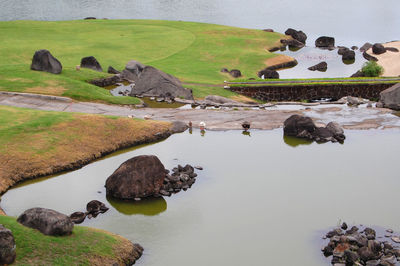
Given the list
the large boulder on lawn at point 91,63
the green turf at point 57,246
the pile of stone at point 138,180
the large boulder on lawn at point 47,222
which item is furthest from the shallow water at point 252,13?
the large boulder on lawn at point 47,222

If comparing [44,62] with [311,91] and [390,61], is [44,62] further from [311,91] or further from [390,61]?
[390,61]

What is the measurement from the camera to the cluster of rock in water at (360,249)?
2773cm


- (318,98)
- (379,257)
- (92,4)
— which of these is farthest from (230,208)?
(92,4)

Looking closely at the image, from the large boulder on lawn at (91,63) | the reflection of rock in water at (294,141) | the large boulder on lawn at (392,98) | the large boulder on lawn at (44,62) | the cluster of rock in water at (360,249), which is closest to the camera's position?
the cluster of rock in water at (360,249)

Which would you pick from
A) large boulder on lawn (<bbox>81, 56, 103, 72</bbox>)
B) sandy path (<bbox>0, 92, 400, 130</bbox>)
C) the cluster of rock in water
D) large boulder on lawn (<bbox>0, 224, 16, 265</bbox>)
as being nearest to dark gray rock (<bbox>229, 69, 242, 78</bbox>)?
sandy path (<bbox>0, 92, 400, 130</bbox>)

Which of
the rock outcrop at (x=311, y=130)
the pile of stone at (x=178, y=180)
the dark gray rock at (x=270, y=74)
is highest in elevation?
the dark gray rock at (x=270, y=74)

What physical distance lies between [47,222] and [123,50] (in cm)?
6033

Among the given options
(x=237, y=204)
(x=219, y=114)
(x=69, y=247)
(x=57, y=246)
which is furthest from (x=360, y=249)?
(x=219, y=114)

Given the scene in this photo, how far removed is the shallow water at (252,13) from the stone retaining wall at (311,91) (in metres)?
53.5

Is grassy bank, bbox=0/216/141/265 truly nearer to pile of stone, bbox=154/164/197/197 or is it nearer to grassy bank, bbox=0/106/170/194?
pile of stone, bbox=154/164/197/197

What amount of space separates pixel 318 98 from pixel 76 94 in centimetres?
3026

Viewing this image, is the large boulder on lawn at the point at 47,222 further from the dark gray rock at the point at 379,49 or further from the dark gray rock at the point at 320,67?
the dark gray rock at the point at 379,49

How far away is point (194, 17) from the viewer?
143250 millimetres

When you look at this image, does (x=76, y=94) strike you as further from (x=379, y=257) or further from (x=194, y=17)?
(x=194, y=17)
